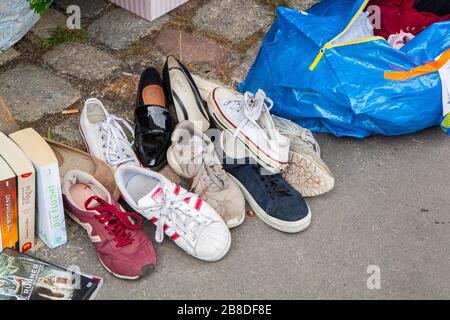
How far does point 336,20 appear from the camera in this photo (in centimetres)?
213

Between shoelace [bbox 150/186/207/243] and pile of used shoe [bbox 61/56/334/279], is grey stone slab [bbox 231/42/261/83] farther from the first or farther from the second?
shoelace [bbox 150/186/207/243]

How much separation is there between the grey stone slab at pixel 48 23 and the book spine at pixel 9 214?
109cm

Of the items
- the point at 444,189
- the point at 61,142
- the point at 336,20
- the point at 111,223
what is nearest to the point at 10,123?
the point at 61,142

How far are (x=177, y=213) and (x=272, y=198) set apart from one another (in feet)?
1.02

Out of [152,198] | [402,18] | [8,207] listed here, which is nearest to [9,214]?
[8,207]

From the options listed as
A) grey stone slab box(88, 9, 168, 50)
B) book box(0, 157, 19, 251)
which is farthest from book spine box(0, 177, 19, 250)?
grey stone slab box(88, 9, 168, 50)

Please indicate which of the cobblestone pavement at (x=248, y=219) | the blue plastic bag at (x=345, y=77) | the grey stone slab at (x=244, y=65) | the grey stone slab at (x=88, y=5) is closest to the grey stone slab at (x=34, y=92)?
the cobblestone pavement at (x=248, y=219)

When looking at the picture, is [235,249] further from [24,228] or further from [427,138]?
[427,138]

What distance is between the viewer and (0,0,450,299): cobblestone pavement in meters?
1.78

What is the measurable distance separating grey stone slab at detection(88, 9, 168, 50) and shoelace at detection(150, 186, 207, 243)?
95 cm

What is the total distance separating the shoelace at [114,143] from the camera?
1974 millimetres

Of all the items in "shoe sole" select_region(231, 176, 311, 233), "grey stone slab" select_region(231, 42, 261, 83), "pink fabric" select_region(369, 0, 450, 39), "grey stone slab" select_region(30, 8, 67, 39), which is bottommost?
"shoe sole" select_region(231, 176, 311, 233)

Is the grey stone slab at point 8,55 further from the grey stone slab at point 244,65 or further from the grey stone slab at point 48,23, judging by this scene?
the grey stone slab at point 244,65

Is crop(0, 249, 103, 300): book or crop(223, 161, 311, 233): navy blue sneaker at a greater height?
crop(223, 161, 311, 233): navy blue sneaker
